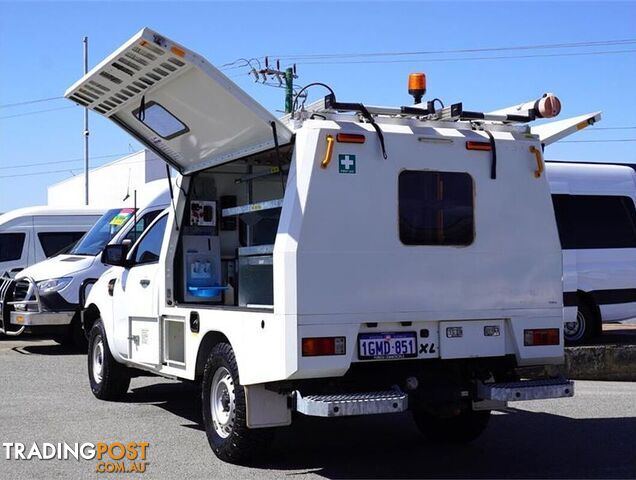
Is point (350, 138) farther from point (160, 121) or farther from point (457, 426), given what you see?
point (457, 426)

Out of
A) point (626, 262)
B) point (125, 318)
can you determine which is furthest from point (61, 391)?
point (626, 262)

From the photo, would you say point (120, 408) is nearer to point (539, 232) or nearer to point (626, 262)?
point (539, 232)

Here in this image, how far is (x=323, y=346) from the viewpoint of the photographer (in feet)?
20.2

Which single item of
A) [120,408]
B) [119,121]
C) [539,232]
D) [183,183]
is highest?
[119,121]

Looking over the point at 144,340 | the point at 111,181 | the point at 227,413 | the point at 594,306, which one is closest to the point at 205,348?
the point at 227,413

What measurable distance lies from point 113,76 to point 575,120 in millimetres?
3753

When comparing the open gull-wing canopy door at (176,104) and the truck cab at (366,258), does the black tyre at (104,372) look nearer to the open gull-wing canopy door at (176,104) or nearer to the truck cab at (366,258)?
the truck cab at (366,258)

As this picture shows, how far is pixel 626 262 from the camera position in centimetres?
1504

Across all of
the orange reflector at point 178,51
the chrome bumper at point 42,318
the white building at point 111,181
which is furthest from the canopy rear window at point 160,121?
the white building at point 111,181

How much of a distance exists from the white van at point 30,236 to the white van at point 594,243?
29.7 ft

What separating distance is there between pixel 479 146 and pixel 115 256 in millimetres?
3873

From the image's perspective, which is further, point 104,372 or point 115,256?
point 104,372

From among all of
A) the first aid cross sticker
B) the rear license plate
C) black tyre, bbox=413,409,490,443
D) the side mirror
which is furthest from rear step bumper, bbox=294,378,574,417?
the side mirror

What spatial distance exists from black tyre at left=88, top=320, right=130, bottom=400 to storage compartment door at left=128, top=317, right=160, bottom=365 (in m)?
0.77
